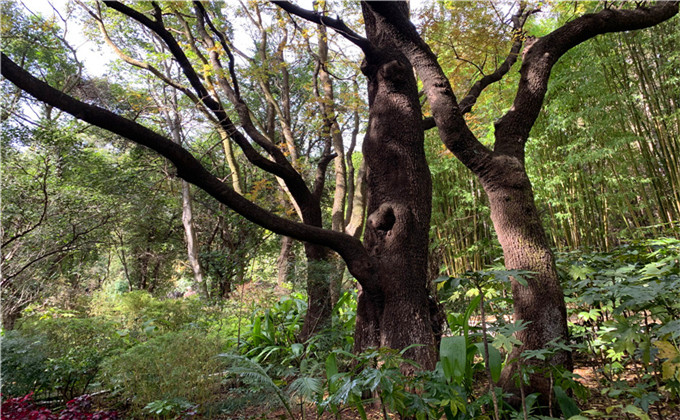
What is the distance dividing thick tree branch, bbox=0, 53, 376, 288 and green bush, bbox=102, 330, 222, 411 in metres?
1.03

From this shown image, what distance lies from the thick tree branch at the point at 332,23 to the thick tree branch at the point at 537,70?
Result: 1.01 m

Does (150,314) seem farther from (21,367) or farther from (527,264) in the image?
(527,264)

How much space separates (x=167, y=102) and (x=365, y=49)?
250 inches

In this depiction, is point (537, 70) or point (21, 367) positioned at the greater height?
point (537, 70)

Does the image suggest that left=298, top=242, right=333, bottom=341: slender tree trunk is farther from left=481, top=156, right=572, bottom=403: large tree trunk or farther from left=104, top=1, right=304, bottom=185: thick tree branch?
left=481, top=156, right=572, bottom=403: large tree trunk

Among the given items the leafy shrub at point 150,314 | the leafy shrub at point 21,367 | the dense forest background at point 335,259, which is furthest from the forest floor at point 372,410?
the leafy shrub at point 21,367

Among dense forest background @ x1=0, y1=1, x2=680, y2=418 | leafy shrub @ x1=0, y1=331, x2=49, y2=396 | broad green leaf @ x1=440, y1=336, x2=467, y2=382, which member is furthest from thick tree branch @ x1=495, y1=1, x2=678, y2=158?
leafy shrub @ x1=0, y1=331, x2=49, y2=396

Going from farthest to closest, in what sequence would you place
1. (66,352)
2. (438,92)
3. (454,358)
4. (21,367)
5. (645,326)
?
(66,352) < (21,367) < (438,92) < (645,326) < (454,358)

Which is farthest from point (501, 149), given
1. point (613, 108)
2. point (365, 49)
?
point (613, 108)

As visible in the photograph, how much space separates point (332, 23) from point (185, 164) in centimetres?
135

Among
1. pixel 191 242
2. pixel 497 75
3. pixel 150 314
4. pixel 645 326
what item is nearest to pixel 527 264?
pixel 645 326

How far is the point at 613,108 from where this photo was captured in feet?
13.0

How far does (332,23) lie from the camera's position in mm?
2312

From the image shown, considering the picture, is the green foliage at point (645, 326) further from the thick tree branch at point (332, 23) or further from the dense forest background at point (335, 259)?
the thick tree branch at point (332, 23)
